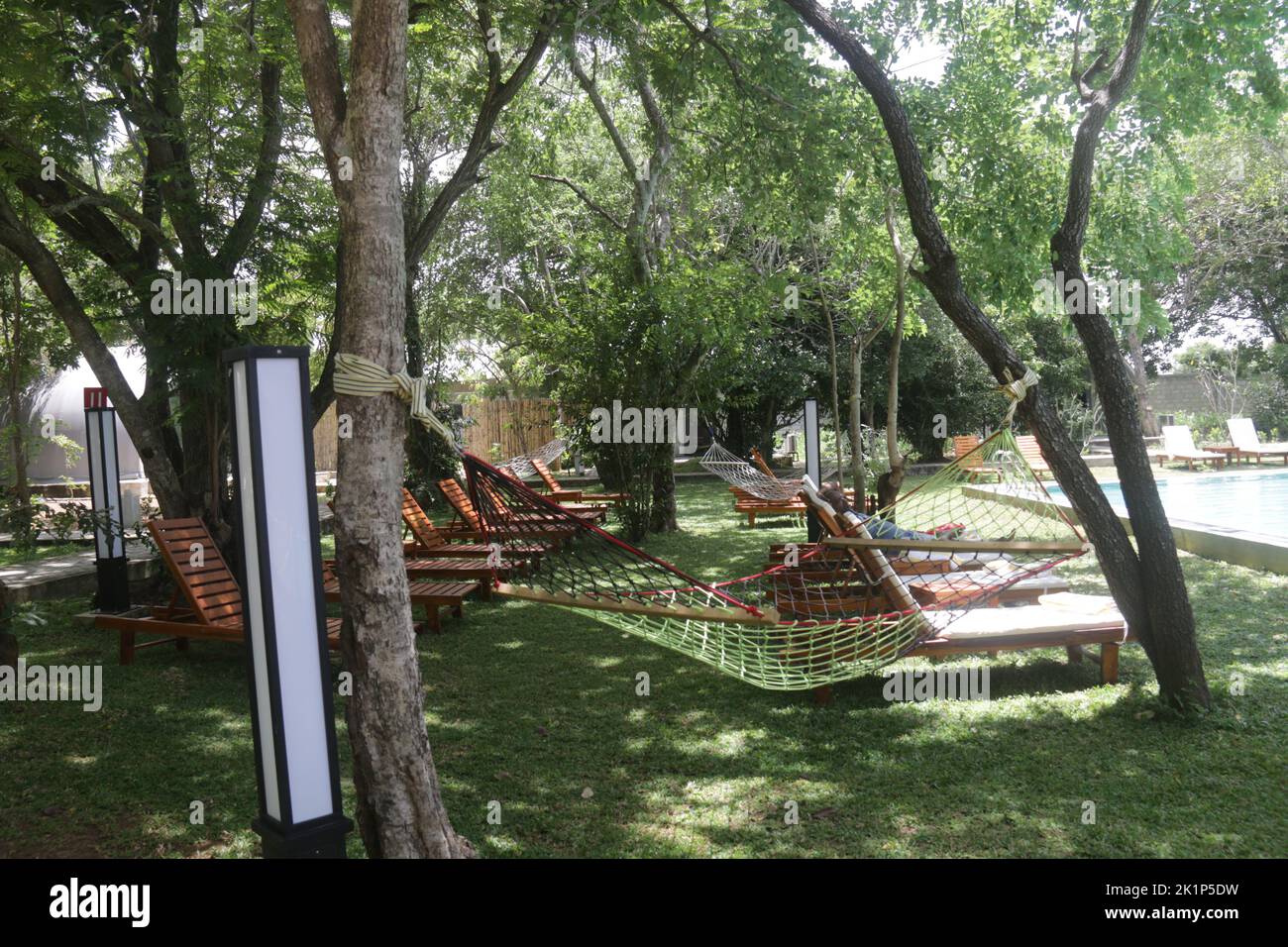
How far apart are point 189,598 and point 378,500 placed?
298 centimetres

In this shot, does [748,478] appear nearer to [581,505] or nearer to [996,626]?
[581,505]

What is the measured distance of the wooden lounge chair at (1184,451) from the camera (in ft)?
46.5

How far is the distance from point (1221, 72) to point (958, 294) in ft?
6.12

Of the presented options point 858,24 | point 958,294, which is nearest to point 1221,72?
point 958,294

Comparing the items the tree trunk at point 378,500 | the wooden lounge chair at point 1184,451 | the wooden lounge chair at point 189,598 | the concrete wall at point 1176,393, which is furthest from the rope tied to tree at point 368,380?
the concrete wall at point 1176,393

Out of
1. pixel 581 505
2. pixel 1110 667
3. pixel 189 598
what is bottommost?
pixel 1110 667

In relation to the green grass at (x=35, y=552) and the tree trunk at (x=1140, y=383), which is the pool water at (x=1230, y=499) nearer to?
the tree trunk at (x=1140, y=383)

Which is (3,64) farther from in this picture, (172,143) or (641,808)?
(641,808)

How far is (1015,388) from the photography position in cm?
388

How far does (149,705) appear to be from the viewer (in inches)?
172

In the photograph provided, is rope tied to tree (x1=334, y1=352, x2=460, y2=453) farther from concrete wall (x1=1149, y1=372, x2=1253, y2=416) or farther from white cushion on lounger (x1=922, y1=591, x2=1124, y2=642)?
concrete wall (x1=1149, y1=372, x2=1253, y2=416)

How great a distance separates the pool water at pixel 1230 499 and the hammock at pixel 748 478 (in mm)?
3183

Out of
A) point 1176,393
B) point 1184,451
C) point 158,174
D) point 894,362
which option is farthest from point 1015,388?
point 1176,393
